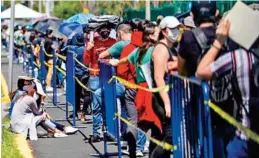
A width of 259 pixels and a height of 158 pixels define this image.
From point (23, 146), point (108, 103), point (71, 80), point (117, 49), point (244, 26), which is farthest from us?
point (71, 80)

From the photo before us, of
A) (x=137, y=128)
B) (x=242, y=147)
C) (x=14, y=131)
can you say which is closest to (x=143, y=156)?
(x=137, y=128)

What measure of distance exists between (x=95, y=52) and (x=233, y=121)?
26.5 feet

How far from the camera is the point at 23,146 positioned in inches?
504

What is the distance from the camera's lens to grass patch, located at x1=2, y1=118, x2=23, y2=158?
38.6ft

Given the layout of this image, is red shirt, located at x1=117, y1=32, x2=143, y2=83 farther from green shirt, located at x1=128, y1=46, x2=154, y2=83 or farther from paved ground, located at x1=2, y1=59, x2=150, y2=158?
paved ground, located at x1=2, y1=59, x2=150, y2=158

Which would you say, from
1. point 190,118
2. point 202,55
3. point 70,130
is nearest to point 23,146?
point 70,130

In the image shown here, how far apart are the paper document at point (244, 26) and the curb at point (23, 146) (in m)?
6.26

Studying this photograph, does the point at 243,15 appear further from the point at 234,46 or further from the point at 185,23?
the point at 185,23

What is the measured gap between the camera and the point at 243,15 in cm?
616

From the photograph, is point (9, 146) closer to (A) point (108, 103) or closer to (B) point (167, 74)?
(A) point (108, 103)

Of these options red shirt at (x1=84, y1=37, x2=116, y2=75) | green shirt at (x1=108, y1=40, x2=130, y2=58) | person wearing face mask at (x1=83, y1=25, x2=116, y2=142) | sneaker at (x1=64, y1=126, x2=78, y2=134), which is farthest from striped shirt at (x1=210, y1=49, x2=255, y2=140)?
sneaker at (x1=64, y1=126, x2=78, y2=134)

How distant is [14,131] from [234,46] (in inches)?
316

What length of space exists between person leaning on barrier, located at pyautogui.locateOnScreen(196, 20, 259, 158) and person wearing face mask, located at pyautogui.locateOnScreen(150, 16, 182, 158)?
7.10 feet

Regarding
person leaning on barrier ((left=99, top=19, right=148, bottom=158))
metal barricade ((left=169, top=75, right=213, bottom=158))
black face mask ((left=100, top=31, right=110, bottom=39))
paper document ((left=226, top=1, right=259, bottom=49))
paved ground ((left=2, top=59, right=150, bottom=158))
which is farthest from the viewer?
black face mask ((left=100, top=31, right=110, bottom=39))
